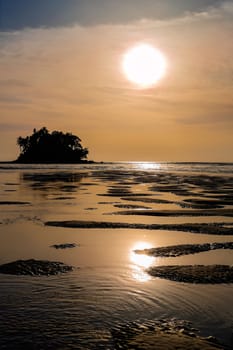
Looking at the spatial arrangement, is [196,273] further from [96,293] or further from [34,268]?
[34,268]

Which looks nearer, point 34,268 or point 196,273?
point 196,273

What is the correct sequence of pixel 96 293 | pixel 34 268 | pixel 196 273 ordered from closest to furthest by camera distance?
pixel 96 293 < pixel 196 273 < pixel 34 268

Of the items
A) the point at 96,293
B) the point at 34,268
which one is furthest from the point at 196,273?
the point at 34,268

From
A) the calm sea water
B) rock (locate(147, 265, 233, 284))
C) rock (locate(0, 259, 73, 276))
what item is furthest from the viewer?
rock (locate(0, 259, 73, 276))

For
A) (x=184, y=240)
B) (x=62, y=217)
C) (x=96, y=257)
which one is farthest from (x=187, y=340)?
(x=62, y=217)

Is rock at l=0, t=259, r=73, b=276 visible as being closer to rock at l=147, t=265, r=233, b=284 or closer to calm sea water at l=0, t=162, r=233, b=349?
calm sea water at l=0, t=162, r=233, b=349

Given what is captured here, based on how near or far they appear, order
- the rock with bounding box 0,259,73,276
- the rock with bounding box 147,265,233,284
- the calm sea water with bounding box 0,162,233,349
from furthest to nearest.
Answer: the rock with bounding box 0,259,73,276 < the rock with bounding box 147,265,233,284 < the calm sea water with bounding box 0,162,233,349

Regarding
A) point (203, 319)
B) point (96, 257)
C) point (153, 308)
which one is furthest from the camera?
point (96, 257)

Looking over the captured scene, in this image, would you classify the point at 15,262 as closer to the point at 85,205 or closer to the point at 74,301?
the point at 74,301

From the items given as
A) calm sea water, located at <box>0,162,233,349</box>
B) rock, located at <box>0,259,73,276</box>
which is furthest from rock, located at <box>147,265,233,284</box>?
rock, located at <box>0,259,73,276</box>

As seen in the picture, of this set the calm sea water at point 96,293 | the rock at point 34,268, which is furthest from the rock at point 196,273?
the rock at point 34,268

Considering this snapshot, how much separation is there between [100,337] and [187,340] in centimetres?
127

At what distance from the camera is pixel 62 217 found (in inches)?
821

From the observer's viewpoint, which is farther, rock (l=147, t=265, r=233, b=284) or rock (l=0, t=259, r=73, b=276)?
rock (l=0, t=259, r=73, b=276)
